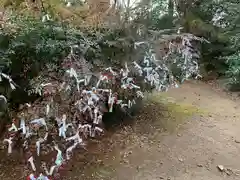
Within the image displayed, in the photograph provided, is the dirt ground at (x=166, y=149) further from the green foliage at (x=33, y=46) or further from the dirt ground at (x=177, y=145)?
the green foliage at (x=33, y=46)

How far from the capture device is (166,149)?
3193mm

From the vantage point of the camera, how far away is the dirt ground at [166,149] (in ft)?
9.28

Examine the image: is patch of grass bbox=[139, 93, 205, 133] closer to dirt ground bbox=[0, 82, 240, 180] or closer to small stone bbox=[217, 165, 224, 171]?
dirt ground bbox=[0, 82, 240, 180]

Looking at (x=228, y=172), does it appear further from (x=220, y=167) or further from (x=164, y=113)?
(x=164, y=113)

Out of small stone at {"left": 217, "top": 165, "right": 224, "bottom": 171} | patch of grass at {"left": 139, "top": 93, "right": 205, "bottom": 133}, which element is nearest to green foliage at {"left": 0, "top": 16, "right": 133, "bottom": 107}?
patch of grass at {"left": 139, "top": 93, "right": 205, "bottom": 133}

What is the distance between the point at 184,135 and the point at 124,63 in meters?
0.92

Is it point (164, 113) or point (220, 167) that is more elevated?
point (164, 113)

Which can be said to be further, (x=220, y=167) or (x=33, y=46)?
(x=220, y=167)

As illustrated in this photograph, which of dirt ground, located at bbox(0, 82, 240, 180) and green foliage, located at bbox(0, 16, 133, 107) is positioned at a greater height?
green foliage, located at bbox(0, 16, 133, 107)

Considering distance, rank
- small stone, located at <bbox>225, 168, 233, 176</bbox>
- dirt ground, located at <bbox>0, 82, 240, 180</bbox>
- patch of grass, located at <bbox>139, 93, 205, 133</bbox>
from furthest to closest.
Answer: patch of grass, located at <bbox>139, 93, 205, 133</bbox>, small stone, located at <bbox>225, 168, 233, 176</bbox>, dirt ground, located at <bbox>0, 82, 240, 180</bbox>

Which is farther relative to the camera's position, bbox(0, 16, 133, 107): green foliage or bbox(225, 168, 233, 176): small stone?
bbox(225, 168, 233, 176): small stone

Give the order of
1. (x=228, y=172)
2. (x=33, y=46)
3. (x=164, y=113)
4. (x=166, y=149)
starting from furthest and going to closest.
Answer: (x=164, y=113) → (x=166, y=149) → (x=228, y=172) → (x=33, y=46)

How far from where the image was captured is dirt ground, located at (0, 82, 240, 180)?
9.28 feet

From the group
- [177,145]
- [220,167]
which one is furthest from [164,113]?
[220,167]
